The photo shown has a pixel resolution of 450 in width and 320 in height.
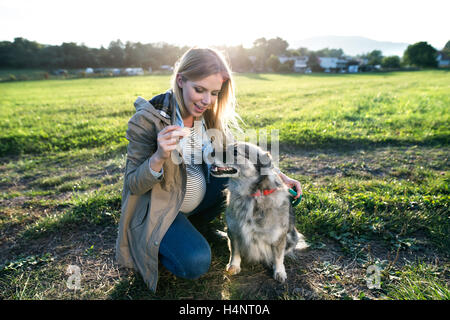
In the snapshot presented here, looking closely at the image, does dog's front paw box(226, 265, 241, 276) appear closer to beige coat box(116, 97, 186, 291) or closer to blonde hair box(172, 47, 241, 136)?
beige coat box(116, 97, 186, 291)

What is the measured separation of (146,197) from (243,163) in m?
1.19

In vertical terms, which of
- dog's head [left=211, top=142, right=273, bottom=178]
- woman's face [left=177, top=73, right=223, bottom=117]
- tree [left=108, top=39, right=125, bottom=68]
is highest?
tree [left=108, top=39, right=125, bottom=68]

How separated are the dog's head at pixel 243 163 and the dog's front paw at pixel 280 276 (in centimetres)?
119

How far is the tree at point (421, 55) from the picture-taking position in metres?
64.1

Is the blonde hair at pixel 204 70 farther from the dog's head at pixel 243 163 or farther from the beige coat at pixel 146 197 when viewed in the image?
the dog's head at pixel 243 163

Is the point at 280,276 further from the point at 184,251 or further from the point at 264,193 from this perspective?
→ the point at 184,251

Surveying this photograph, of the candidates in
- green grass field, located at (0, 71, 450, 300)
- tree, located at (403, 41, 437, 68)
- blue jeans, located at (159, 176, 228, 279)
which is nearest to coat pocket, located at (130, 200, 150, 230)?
blue jeans, located at (159, 176, 228, 279)

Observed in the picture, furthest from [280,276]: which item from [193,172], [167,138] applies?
[167,138]

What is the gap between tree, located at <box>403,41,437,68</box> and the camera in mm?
64062

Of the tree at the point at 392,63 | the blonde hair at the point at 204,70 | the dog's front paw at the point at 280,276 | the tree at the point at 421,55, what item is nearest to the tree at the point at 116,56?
the tree at the point at 392,63

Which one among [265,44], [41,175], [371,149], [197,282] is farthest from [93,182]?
[265,44]

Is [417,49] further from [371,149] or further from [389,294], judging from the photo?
[389,294]

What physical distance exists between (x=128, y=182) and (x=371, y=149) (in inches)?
251

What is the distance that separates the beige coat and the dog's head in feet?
1.69
